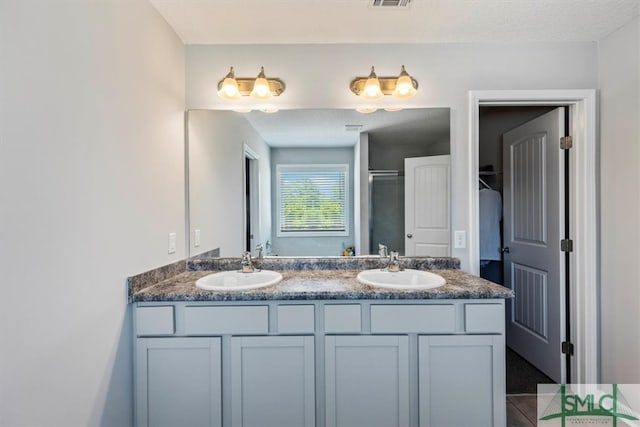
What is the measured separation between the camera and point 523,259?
2.55 meters

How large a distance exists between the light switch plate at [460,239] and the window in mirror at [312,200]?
71cm

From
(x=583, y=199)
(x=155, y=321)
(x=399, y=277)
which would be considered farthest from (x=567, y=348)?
(x=155, y=321)

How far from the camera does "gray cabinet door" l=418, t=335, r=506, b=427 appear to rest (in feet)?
4.91

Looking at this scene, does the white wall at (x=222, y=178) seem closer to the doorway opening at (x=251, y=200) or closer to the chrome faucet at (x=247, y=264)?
the doorway opening at (x=251, y=200)

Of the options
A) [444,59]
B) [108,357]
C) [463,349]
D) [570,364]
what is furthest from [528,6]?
[108,357]

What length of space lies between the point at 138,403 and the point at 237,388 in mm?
482

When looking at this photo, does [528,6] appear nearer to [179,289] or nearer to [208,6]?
[208,6]

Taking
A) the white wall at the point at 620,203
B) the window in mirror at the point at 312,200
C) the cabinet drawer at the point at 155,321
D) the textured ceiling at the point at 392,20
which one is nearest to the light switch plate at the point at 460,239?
the window in mirror at the point at 312,200

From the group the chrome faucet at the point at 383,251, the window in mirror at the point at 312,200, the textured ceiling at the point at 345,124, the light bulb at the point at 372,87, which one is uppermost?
the light bulb at the point at 372,87

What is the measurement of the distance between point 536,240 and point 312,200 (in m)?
1.77

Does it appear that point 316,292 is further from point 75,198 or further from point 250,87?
point 250,87

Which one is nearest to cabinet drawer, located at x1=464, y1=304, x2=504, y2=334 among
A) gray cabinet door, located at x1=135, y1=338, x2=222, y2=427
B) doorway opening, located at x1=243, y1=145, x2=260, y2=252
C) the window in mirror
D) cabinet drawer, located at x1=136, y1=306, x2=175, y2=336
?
the window in mirror

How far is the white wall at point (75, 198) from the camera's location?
0.93 m

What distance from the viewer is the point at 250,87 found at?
2.00 metres
